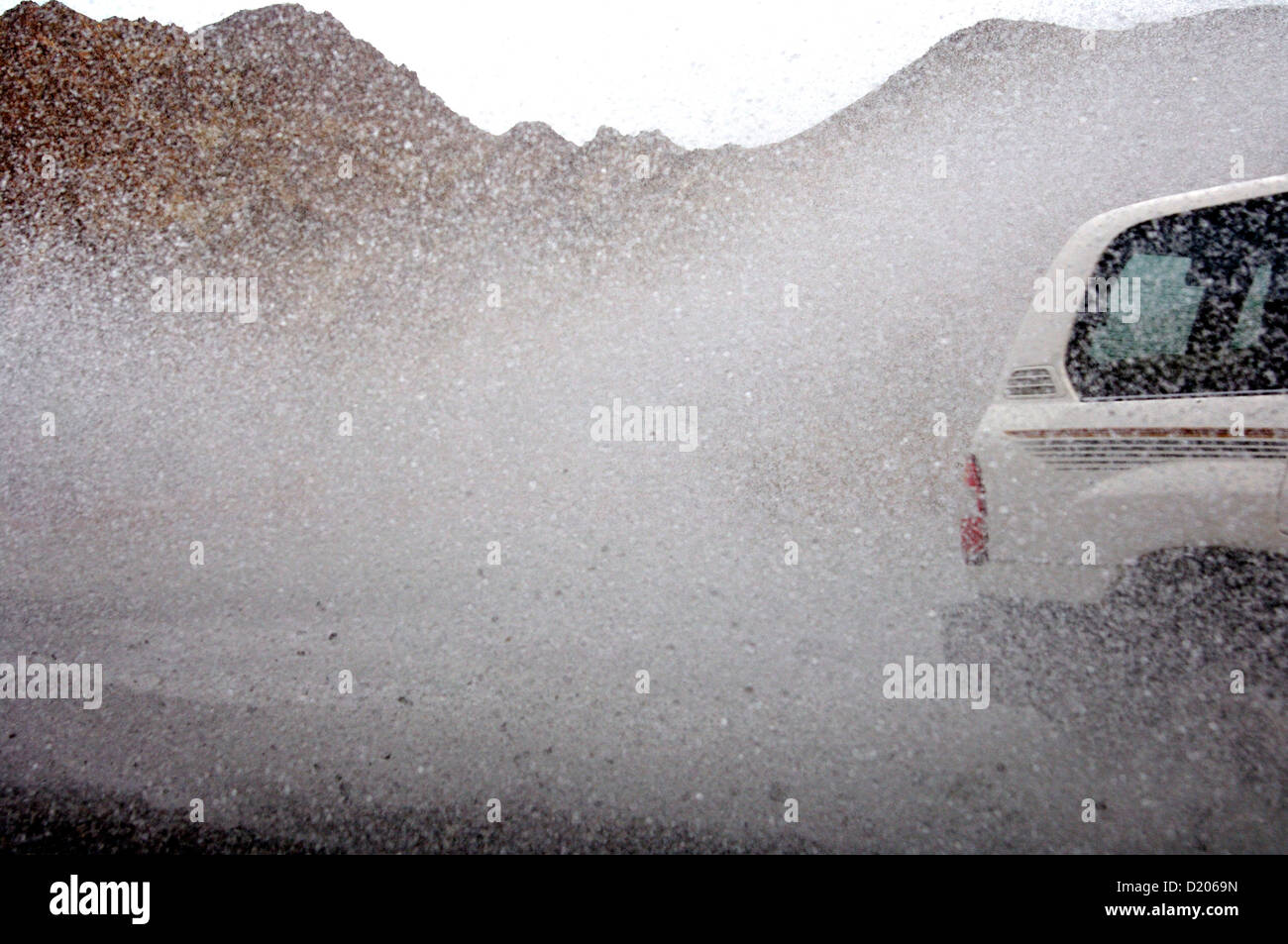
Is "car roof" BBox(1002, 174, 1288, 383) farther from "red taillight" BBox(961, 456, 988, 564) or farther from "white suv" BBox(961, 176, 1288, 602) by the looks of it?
"red taillight" BBox(961, 456, 988, 564)

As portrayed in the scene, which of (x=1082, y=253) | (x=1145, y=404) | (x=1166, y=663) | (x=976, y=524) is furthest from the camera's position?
(x=1166, y=663)

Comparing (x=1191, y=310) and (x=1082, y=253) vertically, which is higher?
(x=1082, y=253)

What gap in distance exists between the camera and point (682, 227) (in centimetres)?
1112

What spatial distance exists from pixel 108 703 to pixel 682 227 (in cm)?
972

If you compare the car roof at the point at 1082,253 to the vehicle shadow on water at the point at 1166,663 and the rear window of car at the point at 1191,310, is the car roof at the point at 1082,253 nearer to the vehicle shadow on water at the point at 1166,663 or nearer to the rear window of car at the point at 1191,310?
the rear window of car at the point at 1191,310

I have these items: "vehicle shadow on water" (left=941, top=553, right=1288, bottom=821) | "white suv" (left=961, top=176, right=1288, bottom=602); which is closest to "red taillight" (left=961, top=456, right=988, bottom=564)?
"white suv" (left=961, top=176, right=1288, bottom=602)

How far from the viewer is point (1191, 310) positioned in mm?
2410

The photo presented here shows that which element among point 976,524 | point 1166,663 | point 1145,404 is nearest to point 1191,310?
point 1145,404

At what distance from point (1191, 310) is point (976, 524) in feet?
3.29

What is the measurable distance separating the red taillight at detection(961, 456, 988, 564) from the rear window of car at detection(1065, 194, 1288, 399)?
466 mm

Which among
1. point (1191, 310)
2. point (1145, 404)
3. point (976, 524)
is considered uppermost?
point (1191, 310)

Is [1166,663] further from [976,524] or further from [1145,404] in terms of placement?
[1145,404]

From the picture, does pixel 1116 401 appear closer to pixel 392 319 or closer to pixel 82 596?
pixel 82 596
